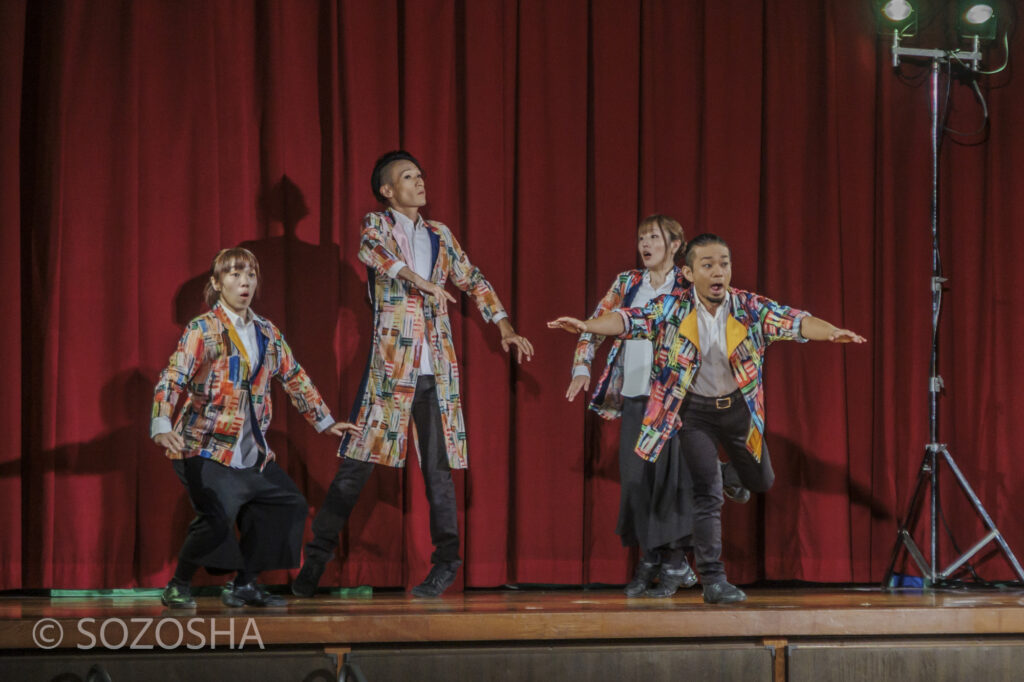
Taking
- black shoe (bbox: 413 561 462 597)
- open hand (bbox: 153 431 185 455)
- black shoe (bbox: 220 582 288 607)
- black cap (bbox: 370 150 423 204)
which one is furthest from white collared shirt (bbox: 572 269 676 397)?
open hand (bbox: 153 431 185 455)

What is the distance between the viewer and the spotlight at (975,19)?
5.23 metres

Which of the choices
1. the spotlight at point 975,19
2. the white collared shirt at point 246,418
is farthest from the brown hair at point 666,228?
the spotlight at point 975,19

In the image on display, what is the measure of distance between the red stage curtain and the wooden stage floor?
0.74m

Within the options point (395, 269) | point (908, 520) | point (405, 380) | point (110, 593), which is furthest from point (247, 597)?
point (908, 520)

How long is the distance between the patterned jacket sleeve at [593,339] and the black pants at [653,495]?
0.26m

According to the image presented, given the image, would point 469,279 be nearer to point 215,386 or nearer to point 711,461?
point 215,386

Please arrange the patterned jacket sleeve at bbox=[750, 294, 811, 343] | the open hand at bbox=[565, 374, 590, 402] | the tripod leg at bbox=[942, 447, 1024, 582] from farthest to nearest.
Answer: the tripod leg at bbox=[942, 447, 1024, 582] < the open hand at bbox=[565, 374, 590, 402] < the patterned jacket sleeve at bbox=[750, 294, 811, 343]

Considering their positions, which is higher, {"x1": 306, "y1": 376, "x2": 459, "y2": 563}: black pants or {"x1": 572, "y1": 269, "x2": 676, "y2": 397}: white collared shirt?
{"x1": 572, "y1": 269, "x2": 676, "y2": 397}: white collared shirt

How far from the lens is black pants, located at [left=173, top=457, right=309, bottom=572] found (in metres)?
4.07

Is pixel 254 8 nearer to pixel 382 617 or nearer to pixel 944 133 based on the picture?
pixel 382 617

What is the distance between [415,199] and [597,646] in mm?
1954

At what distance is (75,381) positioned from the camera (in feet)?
15.7

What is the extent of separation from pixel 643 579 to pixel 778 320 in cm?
126

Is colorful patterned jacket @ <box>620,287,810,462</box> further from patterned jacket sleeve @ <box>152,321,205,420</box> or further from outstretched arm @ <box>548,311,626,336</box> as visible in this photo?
patterned jacket sleeve @ <box>152,321,205,420</box>
